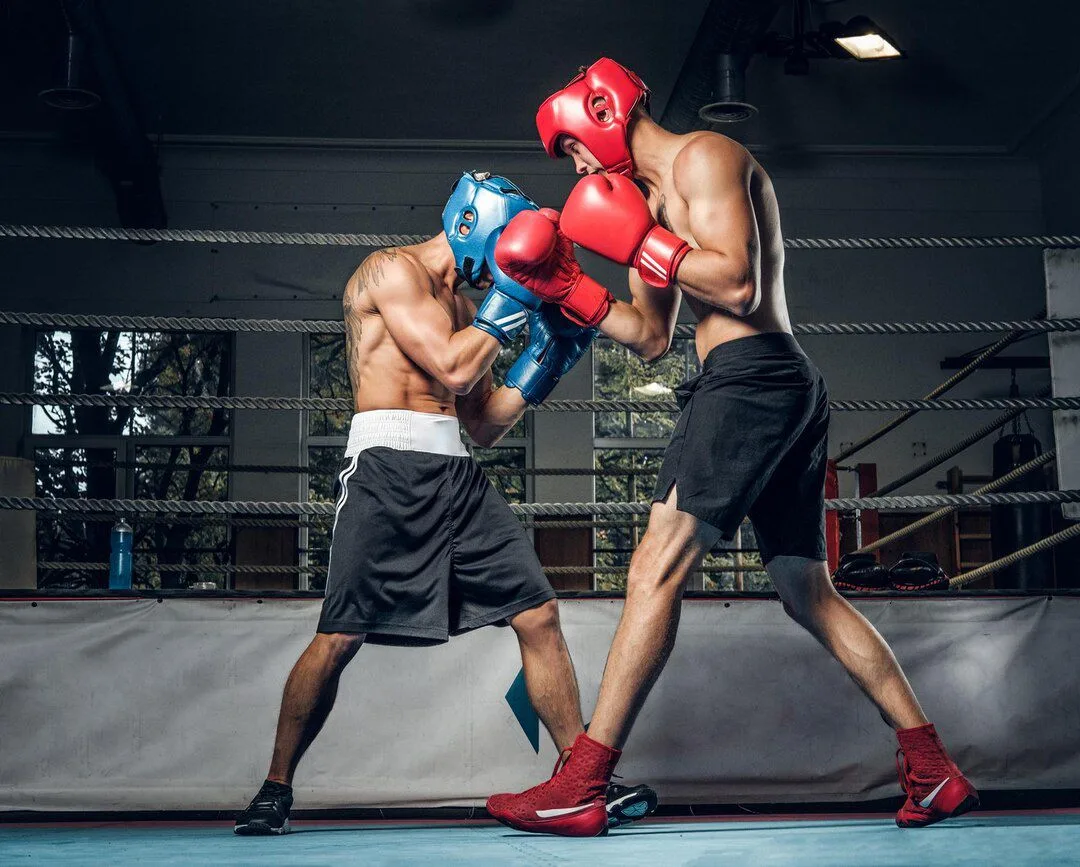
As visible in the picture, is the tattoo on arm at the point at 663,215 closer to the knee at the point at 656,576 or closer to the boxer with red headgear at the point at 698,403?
the boxer with red headgear at the point at 698,403

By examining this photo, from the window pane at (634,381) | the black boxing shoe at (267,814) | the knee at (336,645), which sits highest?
the window pane at (634,381)

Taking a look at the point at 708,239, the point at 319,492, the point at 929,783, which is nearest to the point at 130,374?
the point at 319,492

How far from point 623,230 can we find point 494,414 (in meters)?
0.66

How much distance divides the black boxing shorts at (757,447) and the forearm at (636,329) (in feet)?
0.49

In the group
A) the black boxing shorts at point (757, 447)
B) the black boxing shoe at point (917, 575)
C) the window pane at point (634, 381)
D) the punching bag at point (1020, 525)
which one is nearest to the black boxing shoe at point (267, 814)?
the black boxing shorts at point (757, 447)

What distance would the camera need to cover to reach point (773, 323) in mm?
1984

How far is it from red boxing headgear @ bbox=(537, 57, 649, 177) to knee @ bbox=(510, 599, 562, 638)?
0.86 meters

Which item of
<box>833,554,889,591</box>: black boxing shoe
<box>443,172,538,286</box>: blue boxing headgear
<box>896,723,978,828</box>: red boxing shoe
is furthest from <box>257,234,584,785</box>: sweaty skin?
<box>833,554,889,591</box>: black boxing shoe

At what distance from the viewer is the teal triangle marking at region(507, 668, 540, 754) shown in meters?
2.69

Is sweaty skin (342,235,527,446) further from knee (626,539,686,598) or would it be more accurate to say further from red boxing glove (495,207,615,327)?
knee (626,539,686,598)

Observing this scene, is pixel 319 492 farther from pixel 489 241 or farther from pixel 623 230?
pixel 623 230

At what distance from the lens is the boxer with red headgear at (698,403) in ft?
5.85

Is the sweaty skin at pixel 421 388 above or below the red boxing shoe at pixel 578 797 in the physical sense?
above

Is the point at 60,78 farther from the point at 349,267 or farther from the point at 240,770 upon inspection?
the point at 240,770
